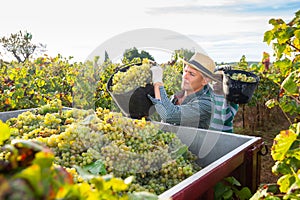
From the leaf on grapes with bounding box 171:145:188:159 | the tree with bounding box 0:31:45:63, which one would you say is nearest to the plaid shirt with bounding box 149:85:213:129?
the leaf on grapes with bounding box 171:145:188:159

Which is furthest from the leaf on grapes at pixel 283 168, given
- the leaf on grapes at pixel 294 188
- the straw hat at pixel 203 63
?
the straw hat at pixel 203 63

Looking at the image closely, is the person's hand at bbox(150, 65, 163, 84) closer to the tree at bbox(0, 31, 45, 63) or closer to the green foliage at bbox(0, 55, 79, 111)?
the green foliage at bbox(0, 55, 79, 111)

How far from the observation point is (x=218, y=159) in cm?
236

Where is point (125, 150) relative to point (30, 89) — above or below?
below

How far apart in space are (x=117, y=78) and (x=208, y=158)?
3.65 ft

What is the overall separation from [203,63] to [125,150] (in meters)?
1.73

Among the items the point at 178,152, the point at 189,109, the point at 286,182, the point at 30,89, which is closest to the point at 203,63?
the point at 189,109

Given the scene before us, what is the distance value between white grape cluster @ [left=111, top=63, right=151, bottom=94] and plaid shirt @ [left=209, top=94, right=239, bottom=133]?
103cm

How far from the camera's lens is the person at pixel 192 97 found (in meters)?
3.13

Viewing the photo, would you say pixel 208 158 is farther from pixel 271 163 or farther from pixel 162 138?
pixel 271 163

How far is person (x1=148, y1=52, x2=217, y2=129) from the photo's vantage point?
123 inches

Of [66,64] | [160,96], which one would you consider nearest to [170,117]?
[160,96]

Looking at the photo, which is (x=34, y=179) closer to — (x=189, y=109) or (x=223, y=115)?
(x=189, y=109)

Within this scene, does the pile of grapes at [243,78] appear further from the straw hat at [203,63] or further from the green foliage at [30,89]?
the green foliage at [30,89]
